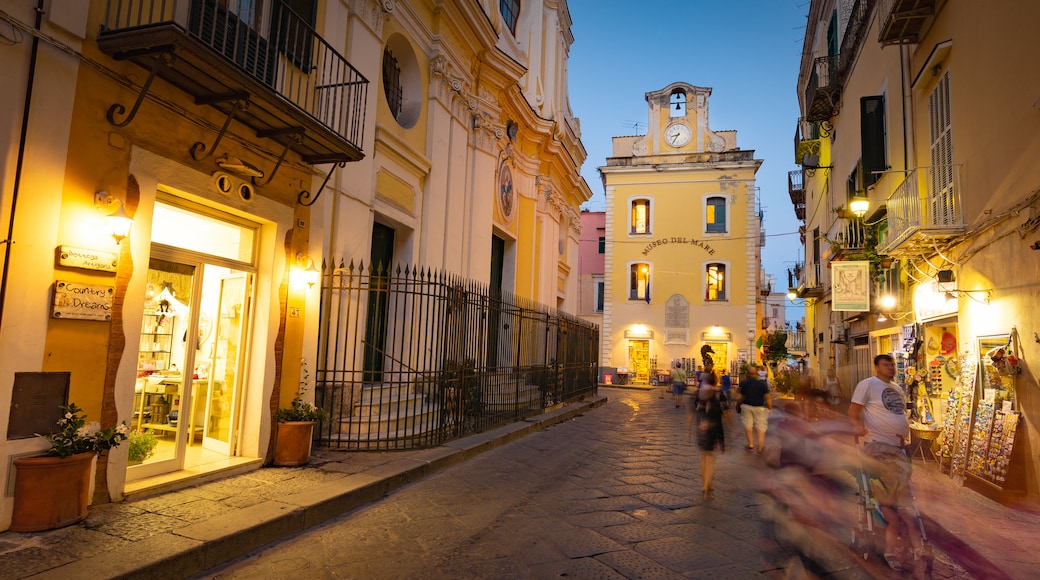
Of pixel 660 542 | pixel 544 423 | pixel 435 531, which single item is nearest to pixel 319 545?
pixel 435 531

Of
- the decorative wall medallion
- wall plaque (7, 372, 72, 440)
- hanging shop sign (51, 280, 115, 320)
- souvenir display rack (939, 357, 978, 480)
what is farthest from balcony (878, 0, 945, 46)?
wall plaque (7, 372, 72, 440)

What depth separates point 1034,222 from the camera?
665 cm

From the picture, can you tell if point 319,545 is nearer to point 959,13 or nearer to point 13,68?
point 13,68

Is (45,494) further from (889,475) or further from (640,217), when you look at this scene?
(640,217)

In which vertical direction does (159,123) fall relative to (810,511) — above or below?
above

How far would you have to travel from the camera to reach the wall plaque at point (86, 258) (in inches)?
185

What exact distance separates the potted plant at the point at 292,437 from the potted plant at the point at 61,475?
2.12 m

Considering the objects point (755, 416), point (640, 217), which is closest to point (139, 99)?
point (755, 416)

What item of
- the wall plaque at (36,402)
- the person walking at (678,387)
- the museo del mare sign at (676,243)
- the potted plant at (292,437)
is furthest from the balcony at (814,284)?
the wall plaque at (36,402)

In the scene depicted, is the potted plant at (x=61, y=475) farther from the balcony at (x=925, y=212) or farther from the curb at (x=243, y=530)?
the balcony at (x=925, y=212)

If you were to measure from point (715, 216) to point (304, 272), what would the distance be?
27504 millimetres

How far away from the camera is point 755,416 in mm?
9523

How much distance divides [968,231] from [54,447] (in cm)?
1053

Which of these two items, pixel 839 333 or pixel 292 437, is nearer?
pixel 292 437
